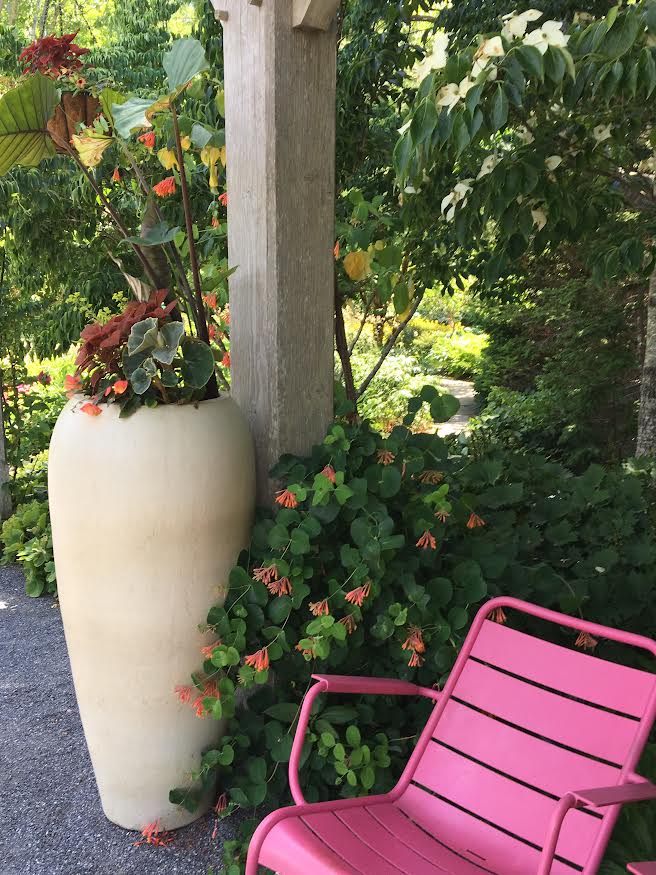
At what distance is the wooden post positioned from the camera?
194cm

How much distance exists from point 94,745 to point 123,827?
234mm

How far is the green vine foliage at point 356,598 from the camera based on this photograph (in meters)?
1.80

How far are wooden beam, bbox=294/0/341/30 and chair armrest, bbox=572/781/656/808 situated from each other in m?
1.81

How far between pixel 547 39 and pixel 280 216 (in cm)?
75

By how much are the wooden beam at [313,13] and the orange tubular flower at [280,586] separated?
1.39 m

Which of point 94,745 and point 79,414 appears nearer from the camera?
point 79,414

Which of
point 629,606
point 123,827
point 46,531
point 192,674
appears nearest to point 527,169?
point 629,606

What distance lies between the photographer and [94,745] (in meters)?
2.00

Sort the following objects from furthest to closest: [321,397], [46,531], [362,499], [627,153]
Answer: [46,531], [627,153], [321,397], [362,499]

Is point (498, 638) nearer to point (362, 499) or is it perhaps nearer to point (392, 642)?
point (392, 642)

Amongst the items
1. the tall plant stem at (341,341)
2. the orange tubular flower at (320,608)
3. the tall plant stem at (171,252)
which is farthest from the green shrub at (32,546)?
the orange tubular flower at (320,608)

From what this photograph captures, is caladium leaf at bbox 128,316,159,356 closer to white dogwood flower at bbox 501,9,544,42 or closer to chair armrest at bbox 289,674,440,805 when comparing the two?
chair armrest at bbox 289,674,440,805

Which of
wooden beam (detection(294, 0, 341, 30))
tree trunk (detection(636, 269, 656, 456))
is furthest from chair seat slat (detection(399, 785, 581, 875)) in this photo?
tree trunk (detection(636, 269, 656, 456))

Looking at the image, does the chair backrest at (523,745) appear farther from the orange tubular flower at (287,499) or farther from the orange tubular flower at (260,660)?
the orange tubular flower at (287,499)
